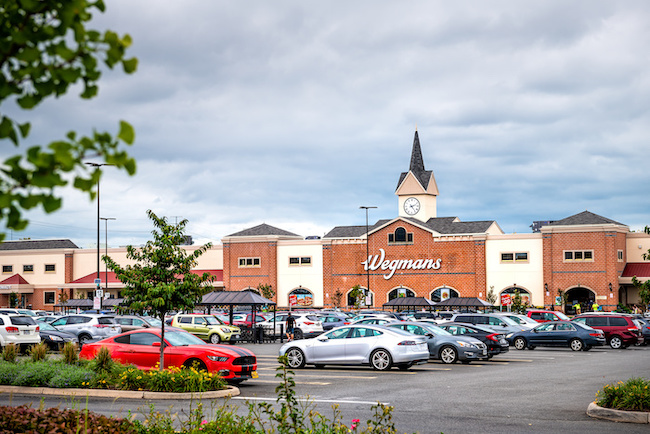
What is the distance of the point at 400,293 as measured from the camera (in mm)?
74188

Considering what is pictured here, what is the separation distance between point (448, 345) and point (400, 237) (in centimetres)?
4842

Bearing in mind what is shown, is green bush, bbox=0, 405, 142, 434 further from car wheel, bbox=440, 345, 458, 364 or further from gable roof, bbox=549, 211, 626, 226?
gable roof, bbox=549, 211, 626, 226

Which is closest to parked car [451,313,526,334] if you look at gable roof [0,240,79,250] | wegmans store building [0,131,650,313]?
wegmans store building [0,131,650,313]

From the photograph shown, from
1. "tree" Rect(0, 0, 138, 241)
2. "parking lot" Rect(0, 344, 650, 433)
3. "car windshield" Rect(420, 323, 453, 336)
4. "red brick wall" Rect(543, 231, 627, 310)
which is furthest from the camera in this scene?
"red brick wall" Rect(543, 231, 627, 310)

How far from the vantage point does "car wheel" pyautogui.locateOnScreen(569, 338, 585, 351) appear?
34.7 m

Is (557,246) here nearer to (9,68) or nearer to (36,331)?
(36,331)

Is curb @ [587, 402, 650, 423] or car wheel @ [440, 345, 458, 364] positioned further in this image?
car wheel @ [440, 345, 458, 364]

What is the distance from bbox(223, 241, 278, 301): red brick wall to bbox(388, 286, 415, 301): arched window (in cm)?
1250

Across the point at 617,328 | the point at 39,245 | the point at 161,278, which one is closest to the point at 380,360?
the point at 161,278

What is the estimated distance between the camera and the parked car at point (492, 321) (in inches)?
1443

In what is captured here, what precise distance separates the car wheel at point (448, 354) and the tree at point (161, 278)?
10867 millimetres

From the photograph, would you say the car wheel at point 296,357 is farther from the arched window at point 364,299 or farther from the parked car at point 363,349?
the arched window at point 364,299

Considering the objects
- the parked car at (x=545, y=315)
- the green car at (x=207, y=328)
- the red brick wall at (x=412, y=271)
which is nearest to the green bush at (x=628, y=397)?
the green car at (x=207, y=328)

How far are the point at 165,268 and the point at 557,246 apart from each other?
5564 cm
